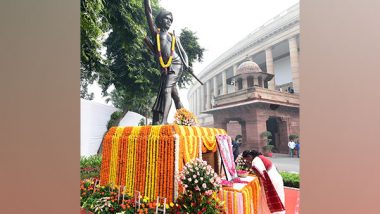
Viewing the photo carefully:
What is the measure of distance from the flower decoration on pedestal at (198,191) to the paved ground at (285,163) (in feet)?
28.2

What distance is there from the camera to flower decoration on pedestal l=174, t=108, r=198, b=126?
15.6 feet

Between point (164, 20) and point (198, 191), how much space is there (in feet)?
12.3

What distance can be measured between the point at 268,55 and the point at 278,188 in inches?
611

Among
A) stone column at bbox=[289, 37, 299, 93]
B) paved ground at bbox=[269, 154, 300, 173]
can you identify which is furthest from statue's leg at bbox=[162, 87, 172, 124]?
stone column at bbox=[289, 37, 299, 93]

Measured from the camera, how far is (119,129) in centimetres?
503

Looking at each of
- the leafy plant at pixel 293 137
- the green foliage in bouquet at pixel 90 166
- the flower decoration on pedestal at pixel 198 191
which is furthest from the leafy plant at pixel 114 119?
the leafy plant at pixel 293 137

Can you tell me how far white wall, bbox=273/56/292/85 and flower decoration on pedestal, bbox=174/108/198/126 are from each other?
15846 mm

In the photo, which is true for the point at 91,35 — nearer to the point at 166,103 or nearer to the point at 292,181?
the point at 166,103

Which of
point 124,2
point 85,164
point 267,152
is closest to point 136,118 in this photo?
point 85,164

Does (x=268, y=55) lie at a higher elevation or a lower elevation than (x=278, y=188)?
higher

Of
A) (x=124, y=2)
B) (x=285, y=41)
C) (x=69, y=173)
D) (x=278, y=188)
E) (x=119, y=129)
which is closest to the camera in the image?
(x=69, y=173)

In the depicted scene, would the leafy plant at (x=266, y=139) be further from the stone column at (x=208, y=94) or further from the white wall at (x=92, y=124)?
the stone column at (x=208, y=94)

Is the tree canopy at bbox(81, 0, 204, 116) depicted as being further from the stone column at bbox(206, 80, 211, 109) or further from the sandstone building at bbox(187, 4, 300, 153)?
the stone column at bbox(206, 80, 211, 109)

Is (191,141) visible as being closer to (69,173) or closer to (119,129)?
(119,129)
